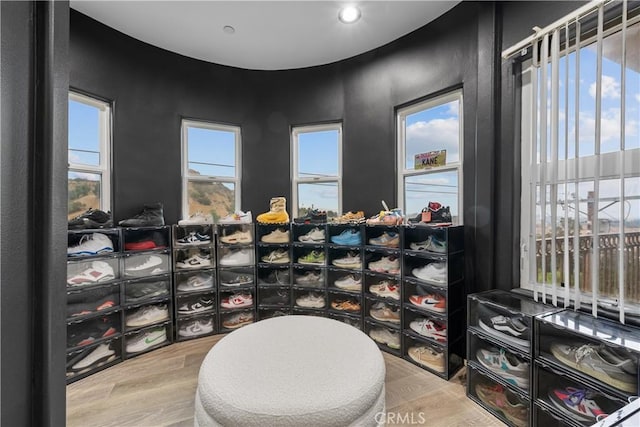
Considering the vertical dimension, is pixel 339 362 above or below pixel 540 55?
below

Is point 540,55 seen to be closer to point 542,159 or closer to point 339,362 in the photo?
point 542,159

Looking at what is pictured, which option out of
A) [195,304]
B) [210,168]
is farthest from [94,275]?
[210,168]

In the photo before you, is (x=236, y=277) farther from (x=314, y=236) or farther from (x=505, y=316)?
(x=505, y=316)

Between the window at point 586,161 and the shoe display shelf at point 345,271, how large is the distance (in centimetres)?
131

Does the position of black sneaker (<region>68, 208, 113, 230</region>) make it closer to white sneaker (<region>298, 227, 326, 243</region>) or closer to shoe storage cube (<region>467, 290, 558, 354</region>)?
white sneaker (<region>298, 227, 326, 243</region>)

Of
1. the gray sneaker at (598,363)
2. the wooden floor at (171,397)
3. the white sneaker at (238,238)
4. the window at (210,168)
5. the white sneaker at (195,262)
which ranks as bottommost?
the wooden floor at (171,397)

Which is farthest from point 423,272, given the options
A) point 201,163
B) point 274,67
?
point 274,67

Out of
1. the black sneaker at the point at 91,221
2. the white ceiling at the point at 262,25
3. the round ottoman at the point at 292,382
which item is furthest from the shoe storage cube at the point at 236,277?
the white ceiling at the point at 262,25

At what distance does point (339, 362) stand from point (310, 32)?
269 cm

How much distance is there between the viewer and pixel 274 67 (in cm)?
312

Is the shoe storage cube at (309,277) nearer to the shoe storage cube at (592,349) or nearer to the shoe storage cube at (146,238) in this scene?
the shoe storage cube at (146,238)

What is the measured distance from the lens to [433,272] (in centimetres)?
210

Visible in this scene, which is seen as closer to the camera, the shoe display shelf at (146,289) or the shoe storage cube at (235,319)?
the shoe display shelf at (146,289)

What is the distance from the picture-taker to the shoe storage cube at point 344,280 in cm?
255
